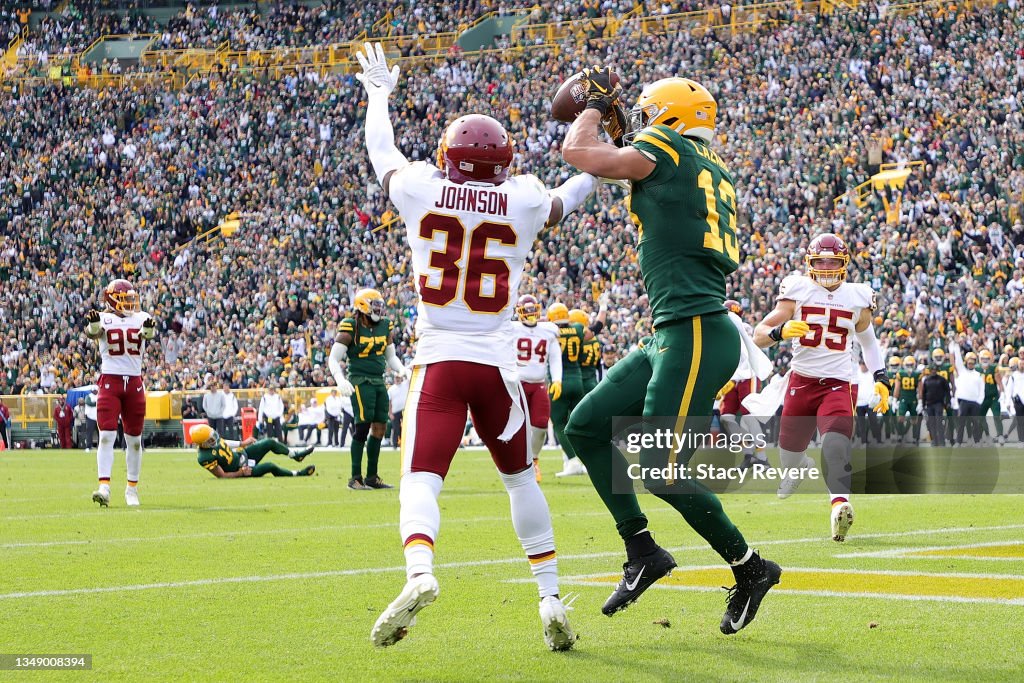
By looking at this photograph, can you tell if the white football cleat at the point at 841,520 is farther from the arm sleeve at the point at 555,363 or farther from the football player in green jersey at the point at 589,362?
the football player in green jersey at the point at 589,362

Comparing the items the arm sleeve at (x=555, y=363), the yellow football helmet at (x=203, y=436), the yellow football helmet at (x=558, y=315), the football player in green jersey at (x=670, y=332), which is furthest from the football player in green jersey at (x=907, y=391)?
the football player in green jersey at (x=670, y=332)

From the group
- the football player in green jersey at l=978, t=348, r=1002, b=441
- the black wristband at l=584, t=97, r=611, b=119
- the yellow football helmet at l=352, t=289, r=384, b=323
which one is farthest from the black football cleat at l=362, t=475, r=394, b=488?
the football player in green jersey at l=978, t=348, r=1002, b=441

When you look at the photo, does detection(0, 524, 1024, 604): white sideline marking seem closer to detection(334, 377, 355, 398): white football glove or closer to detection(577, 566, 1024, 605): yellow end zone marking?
detection(577, 566, 1024, 605): yellow end zone marking

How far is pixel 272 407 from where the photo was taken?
1165 inches

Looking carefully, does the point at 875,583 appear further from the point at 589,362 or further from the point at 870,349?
the point at 589,362

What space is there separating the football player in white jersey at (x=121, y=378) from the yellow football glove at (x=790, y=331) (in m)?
5.88

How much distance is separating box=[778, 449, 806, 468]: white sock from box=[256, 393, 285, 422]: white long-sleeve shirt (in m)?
20.0

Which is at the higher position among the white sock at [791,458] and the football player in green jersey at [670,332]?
the football player in green jersey at [670,332]

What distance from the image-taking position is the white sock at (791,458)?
10169mm

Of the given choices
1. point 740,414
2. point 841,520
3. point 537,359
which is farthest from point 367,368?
point 740,414

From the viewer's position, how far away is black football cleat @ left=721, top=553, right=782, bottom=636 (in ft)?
16.7

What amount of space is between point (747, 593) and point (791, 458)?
17.9ft

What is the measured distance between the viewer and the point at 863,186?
29.0 m

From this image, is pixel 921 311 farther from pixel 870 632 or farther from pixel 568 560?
pixel 870 632
